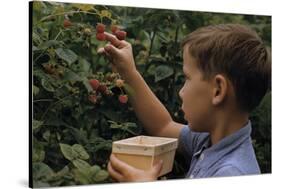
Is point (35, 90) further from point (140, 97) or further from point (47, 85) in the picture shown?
point (140, 97)

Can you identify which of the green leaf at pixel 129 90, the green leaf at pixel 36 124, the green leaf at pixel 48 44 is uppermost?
the green leaf at pixel 48 44

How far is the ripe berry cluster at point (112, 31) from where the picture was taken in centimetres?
409

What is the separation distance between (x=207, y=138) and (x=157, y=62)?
1.82ft

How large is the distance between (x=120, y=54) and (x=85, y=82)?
0.28m

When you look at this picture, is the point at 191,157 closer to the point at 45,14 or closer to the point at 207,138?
the point at 207,138

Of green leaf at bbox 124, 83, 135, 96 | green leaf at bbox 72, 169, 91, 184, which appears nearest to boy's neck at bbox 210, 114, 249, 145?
green leaf at bbox 124, 83, 135, 96

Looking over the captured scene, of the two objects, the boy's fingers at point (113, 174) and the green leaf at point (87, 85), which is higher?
the green leaf at point (87, 85)

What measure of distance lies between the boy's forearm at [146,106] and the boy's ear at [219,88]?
0.99 feet

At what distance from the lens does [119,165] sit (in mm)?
4141

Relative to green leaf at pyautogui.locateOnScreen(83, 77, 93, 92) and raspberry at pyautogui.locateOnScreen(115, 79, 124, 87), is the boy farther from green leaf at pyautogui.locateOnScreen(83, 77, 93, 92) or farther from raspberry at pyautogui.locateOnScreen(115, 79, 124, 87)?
green leaf at pyautogui.locateOnScreen(83, 77, 93, 92)

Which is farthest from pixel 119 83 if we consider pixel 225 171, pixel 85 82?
pixel 225 171

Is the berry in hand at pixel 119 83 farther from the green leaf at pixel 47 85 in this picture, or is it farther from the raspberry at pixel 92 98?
the green leaf at pixel 47 85

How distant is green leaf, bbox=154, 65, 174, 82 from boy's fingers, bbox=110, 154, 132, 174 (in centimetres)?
54

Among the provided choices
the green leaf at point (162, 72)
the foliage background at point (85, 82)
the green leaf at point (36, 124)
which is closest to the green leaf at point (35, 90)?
the foliage background at point (85, 82)
